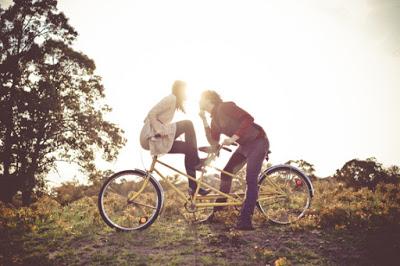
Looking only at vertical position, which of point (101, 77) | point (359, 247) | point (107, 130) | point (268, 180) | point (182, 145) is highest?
point (101, 77)

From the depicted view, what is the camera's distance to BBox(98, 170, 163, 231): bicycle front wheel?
5996 mm

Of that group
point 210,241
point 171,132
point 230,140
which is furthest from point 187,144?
point 210,241

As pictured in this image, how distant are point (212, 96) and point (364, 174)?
30.4 feet

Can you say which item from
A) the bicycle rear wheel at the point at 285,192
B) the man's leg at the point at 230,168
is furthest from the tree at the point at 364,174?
the man's leg at the point at 230,168

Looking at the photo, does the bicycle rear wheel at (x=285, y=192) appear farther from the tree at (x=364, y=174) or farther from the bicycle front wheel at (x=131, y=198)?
the tree at (x=364, y=174)

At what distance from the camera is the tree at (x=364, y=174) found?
12.3 m

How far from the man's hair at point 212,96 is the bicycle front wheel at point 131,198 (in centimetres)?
186

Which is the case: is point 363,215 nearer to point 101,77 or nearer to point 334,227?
point 334,227

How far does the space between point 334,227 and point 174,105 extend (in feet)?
12.5

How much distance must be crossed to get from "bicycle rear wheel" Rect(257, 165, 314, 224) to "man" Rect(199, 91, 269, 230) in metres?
0.51

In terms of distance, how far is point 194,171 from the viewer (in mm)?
6281

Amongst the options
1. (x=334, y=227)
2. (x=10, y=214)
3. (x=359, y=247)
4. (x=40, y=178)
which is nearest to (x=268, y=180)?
(x=334, y=227)

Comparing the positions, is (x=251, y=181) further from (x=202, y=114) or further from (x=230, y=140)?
(x=202, y=114)

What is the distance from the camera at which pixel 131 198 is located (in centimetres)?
612
